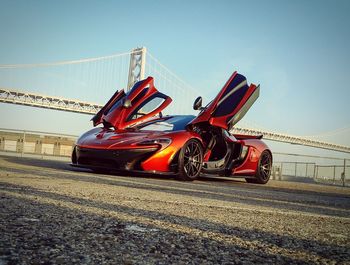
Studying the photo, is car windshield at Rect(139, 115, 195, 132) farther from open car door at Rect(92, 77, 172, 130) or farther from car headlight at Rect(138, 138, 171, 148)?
car headlight at Rect(138, 138, 171, 148)

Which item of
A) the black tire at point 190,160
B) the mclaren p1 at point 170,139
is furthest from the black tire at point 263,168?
the black tire at point 190,160

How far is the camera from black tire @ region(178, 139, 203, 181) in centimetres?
572

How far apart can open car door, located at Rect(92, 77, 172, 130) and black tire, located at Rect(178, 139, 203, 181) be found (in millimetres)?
1056

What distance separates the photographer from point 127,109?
631 cm

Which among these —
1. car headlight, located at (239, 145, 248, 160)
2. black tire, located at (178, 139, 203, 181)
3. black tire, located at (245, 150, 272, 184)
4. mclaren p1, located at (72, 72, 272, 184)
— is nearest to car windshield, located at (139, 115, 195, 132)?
mclaren p1, located at (72, 72, 272, 184)

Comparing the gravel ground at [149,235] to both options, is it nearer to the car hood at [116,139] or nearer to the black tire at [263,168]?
the car hood at [116,139]

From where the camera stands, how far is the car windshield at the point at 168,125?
605 cm

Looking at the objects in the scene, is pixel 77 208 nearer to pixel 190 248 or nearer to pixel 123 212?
pixel 123 212

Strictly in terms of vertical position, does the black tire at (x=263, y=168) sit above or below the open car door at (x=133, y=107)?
below

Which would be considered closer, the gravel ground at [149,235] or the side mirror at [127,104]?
the gravel ground at [149,235]

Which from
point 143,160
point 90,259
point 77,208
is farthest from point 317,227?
point 143,160

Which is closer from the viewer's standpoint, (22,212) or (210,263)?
(210,263)

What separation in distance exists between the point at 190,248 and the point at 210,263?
0.17m

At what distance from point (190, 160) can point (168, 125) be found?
0.74 metres
